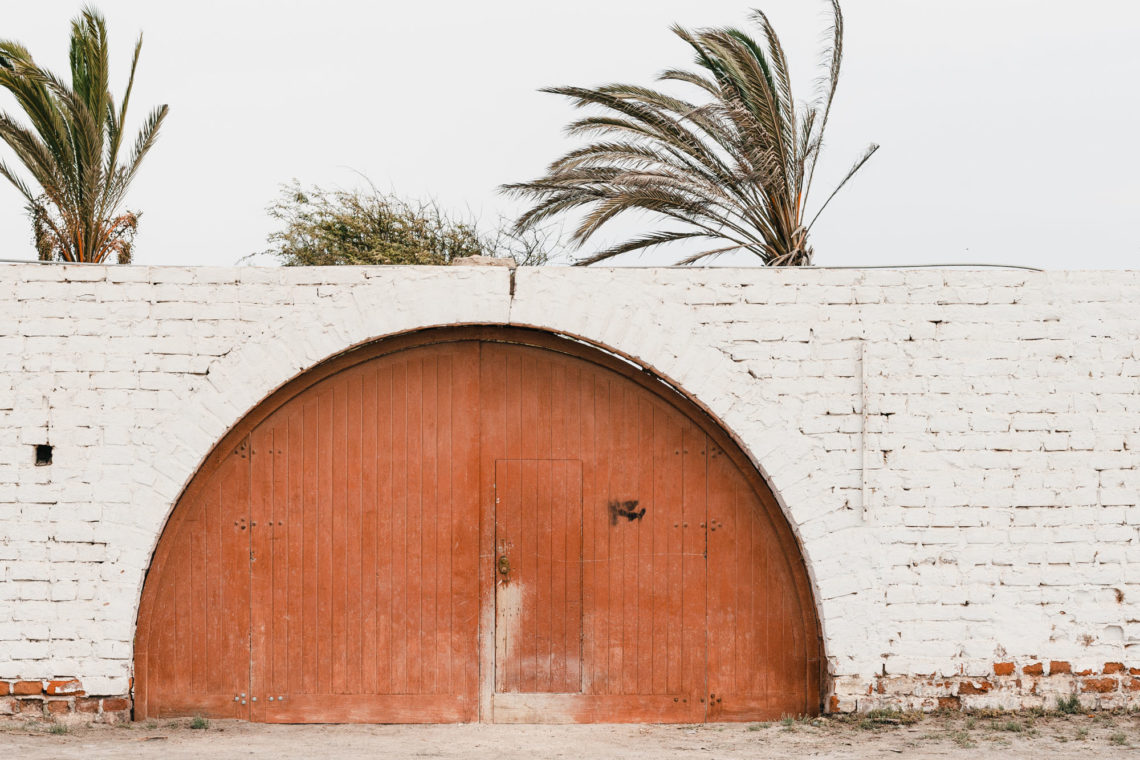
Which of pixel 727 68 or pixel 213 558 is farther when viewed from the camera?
pixel 727 68

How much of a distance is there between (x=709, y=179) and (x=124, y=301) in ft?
22.5

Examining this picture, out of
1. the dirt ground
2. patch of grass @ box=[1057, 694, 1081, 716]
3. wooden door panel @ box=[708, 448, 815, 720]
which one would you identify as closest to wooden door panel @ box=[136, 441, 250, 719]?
the dirt ground

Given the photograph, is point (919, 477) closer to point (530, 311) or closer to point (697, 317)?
point (697, 317)

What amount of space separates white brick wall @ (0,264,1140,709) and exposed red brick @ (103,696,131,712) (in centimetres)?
10

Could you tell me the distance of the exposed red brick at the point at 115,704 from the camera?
5867mm

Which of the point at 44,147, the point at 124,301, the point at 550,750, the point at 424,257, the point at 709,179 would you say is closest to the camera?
the point at 550,750

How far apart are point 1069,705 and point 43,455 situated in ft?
19.9

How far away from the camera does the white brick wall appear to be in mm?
5895

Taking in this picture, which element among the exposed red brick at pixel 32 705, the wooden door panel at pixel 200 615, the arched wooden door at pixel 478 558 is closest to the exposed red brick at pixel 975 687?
the arched wooden door at pixel 478 558

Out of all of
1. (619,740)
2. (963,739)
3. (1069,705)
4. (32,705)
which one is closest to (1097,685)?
(1069,705)

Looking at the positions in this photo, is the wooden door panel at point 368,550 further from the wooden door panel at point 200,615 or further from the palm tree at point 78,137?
the palm tree at point 78,137

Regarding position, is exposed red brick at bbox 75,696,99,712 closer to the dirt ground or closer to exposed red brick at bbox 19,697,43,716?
the dirt ground

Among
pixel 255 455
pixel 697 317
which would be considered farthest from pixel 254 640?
pixel 697 317

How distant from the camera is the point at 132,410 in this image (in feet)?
19.4
